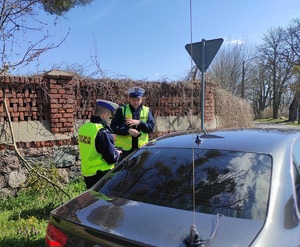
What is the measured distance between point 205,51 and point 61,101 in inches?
109

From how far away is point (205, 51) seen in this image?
19.9ft

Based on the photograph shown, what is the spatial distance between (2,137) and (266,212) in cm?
490

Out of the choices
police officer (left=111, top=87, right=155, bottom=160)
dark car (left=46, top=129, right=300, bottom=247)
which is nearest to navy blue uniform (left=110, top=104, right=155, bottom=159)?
police officer (left=111, top=87, right=155, bottom=160)

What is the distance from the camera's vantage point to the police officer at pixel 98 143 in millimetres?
3852

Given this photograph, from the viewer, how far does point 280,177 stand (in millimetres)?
2170

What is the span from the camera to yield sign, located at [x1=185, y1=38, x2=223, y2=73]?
19.4 feet

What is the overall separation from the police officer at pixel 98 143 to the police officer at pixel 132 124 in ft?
2.77

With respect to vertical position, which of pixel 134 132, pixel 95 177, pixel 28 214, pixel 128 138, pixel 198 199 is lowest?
pixel 28 214

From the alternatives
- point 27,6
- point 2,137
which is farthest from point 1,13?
point 2,137

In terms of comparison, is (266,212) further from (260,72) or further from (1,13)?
(260,72)

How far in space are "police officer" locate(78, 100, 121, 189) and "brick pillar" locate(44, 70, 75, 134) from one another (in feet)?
7.54

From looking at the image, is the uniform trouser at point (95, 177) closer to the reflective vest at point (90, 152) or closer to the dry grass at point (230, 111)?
the reflective vest at point (90, 152)

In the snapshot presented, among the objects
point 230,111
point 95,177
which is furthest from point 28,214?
point 230,111

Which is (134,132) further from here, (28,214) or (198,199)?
(198,199)
